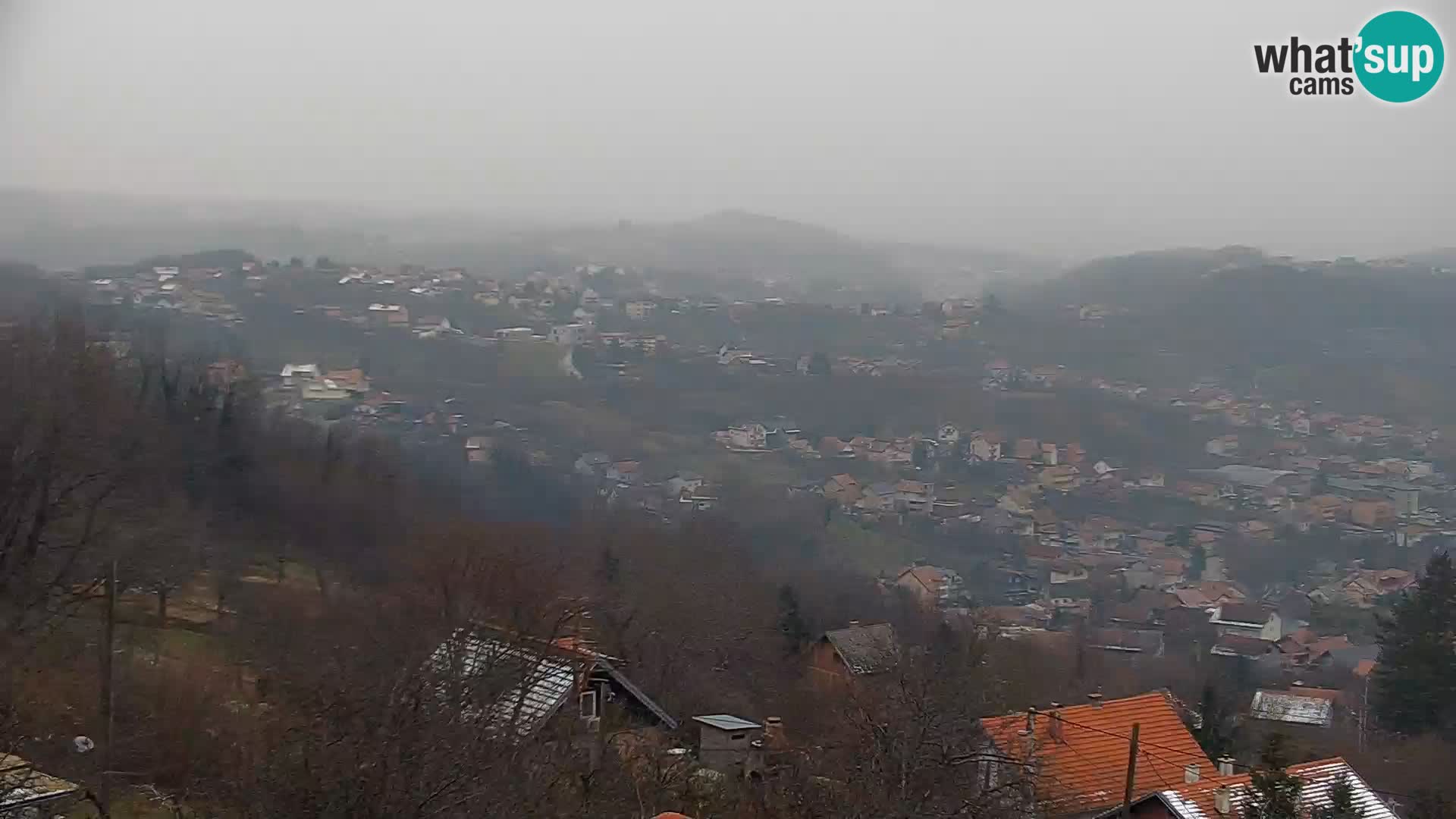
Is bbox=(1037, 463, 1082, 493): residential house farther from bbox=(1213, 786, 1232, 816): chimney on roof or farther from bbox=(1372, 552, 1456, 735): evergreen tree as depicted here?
bbox=(1213, 786, 1232, 816): chimney on roof

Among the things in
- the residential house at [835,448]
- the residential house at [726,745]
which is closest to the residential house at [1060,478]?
the residential house at [835,448]

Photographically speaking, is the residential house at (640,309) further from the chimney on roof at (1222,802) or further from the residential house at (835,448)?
the chimney on roof at (1222,802)

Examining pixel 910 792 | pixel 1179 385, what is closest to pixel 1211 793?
pixel 910 792

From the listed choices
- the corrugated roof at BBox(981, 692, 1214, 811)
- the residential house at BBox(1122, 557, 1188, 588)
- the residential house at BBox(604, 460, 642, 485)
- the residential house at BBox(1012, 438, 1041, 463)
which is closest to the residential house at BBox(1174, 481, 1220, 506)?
the residential house at BBox(1012, 438, 1041, 463)

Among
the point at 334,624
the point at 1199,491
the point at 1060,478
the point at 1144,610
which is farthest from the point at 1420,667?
the point at 1199,491

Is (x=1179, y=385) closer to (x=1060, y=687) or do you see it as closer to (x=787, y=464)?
(x=787, y=464)

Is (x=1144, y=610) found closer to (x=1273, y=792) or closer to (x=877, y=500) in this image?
(x=877, y=500)

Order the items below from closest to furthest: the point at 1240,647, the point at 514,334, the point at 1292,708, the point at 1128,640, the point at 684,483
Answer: the point at 1292,708, the point at 1128,640, the point at 1240,647, the point at 684,483, the point at 514,334
